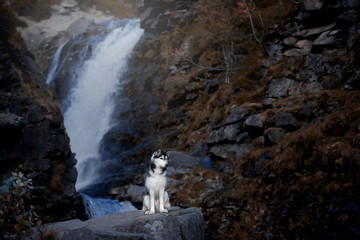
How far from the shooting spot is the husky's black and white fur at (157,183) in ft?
14.7

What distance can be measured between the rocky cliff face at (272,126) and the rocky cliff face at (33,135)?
8.96 feet

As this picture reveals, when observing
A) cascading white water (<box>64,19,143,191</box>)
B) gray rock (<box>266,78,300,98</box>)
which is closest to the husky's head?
gray rock (<box>266,78,300,98</box>)

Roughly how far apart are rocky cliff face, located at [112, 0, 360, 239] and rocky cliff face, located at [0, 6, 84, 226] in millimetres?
2732

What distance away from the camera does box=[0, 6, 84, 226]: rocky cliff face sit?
9.38 m

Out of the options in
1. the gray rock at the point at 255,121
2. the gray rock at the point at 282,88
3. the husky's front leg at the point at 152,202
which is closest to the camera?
the husky's front leg at the point at 152,202

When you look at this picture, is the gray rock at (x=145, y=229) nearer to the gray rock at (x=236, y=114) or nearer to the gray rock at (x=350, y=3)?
the gray rock at (x=236, y=114)

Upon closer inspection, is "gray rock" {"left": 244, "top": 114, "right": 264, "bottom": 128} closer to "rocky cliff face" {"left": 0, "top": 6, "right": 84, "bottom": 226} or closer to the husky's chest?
the husky's chest

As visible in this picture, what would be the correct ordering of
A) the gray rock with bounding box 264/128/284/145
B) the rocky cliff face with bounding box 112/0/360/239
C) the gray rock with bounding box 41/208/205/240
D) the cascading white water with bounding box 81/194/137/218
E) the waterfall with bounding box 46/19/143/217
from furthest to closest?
the waterfall with bounding box 46/19/143/217 → the cascading white water with bounding box 81/194/137/218 → the gray rock with bounding box 264/128/284/145 → the rocky cliff face with bounding box 112/0/360/239 → the gray rock with bounding box 41/208/205/240

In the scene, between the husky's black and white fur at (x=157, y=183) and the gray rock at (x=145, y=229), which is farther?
the husky's black and white fur at (x=157, y=183)

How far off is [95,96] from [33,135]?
12.3 m

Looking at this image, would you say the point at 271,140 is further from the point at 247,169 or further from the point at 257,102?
the point at 257,102

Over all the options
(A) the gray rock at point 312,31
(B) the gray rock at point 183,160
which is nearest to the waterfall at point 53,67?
(B) the gray rock at point 183,160

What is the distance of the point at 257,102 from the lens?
11562 millimetres

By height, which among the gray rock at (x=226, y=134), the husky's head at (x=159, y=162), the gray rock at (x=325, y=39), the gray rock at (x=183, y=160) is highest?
the gray rock at (x=325, y=39)
